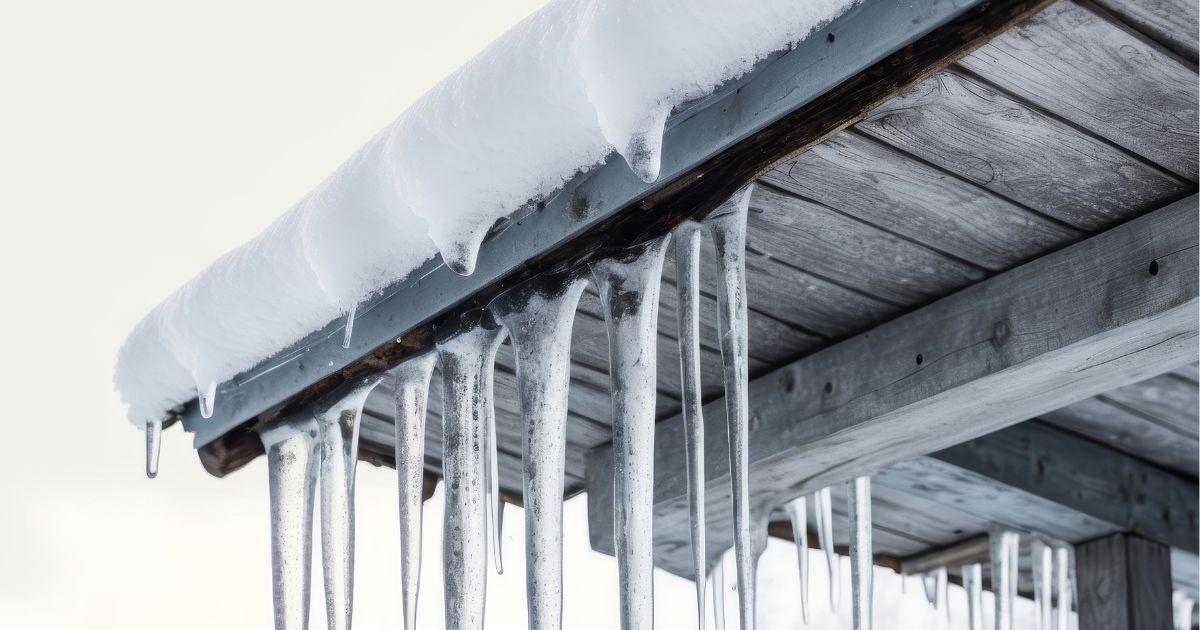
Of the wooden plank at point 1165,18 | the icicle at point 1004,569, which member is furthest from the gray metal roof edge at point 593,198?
the icicle at point 1004,569

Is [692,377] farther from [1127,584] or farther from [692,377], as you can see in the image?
[1127,584]

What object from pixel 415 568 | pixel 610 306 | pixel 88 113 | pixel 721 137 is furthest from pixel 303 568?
pixel 88 113

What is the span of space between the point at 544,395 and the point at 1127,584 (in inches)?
75.6

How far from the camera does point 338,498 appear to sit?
2.46 meters

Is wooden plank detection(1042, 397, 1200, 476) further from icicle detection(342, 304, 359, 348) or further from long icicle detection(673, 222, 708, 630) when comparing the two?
icicle detection(342, 304, 359, 348)

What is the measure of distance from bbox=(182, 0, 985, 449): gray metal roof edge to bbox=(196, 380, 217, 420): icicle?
7 centimetres

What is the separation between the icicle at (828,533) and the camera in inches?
126

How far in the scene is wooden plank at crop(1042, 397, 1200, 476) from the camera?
2951mm

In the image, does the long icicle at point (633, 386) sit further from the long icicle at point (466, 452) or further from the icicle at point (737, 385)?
the long icicle at point (466, 452)

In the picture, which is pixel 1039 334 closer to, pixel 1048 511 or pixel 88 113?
pixel 1048 511

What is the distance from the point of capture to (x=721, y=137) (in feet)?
5.16

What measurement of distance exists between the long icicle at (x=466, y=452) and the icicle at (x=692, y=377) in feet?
1.15

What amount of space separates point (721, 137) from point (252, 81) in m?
17.0

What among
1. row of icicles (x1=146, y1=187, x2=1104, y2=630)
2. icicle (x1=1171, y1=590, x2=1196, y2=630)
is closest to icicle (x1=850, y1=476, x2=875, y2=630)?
row of icicles (x1=146, y1=187, x2=1104, y2=630)
